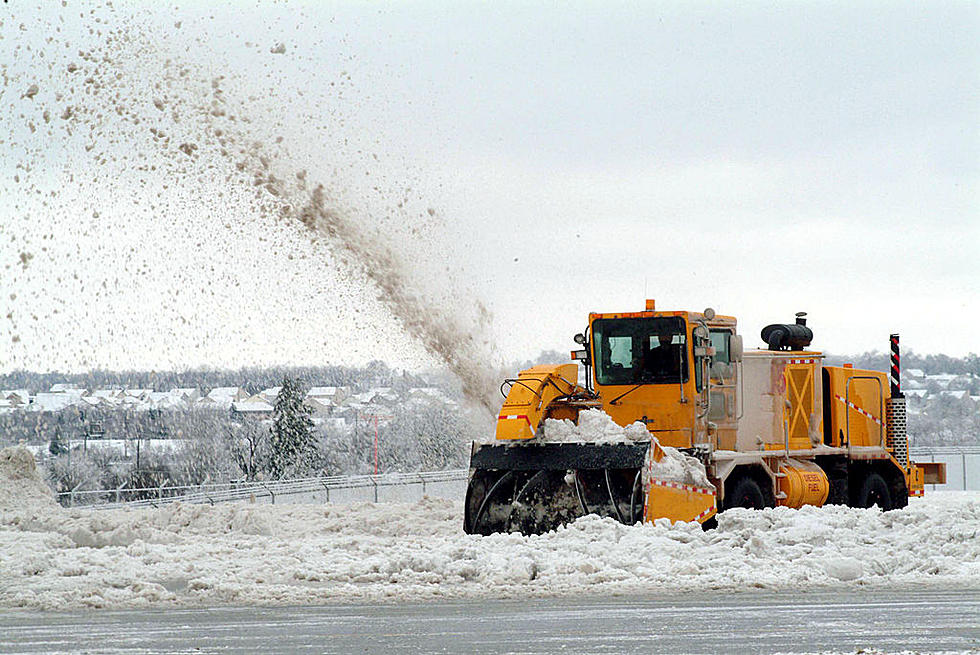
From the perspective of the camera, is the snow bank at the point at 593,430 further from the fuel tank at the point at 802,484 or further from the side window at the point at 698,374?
the fuel tank at the point at 802,484

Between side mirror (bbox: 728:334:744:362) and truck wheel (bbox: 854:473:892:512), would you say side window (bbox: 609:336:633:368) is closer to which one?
side mirror (bbox: 728:334:744:362)

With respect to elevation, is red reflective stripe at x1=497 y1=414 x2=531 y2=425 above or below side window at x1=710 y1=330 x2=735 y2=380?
below

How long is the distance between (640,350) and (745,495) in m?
2.44

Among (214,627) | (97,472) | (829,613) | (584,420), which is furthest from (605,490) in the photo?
(97,472)

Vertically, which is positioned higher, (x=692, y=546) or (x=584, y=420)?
(x=584, y=420)

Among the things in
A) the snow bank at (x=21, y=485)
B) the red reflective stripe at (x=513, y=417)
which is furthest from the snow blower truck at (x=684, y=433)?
the snow bank at (x=21, y=485)

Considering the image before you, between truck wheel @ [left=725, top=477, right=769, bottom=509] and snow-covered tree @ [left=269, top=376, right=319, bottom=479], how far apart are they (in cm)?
4281

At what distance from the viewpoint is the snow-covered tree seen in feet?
193

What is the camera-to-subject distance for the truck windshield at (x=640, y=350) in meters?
17.1

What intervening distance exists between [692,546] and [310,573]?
413 cm

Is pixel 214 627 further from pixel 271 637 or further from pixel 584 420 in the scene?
pixel 584 420

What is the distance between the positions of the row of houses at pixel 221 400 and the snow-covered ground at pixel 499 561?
16.7 m

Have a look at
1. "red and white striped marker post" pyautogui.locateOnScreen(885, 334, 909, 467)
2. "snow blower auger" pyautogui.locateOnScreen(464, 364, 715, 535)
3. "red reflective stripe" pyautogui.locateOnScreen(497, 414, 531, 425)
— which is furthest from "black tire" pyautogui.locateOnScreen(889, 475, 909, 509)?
"red reflective stripe" pyautogui.locateOnScreen(497, 414, 531, 425)

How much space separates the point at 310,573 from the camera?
12828 millimetres
